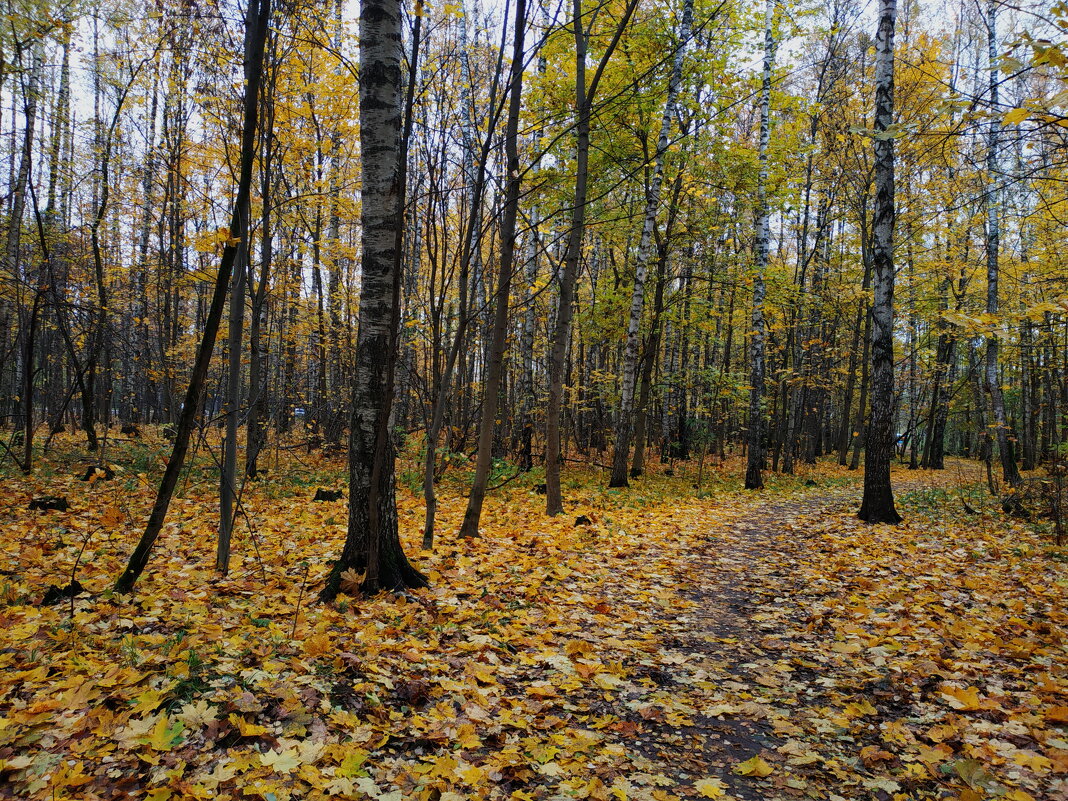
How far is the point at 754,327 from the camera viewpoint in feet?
47.7

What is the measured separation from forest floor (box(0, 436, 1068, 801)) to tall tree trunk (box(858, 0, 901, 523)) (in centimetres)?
196

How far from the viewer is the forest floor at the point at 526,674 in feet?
8.14

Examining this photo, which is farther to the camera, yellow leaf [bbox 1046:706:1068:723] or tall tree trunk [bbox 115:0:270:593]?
tall tree trunk [bbox 115:0:270:593]

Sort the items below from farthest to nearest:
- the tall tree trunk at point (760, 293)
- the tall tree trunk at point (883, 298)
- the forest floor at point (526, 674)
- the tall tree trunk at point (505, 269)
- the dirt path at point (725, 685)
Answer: the tall tree trunk at point (760, 293)
the tall tree trunk at point (883, 298)
the tall tree trunk at point (505, 269)
the dirt path at point (725, 685)
the forest floor at point (526, 674)

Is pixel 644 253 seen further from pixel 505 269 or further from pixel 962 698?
pixel 962 698

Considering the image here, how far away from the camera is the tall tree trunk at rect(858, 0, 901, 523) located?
8.55 metres

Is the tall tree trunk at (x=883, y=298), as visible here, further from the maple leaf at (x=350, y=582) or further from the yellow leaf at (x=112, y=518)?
the yellow leaf at (x=112, y=518)

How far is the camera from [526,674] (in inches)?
144

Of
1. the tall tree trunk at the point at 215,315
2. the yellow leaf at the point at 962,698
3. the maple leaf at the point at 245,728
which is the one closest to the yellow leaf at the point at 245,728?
the maple leaf at the point at 245,728

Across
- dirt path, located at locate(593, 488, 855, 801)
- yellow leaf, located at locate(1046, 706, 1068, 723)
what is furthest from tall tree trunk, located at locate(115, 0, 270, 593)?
yellow leaf, located at locate(1046, 706, 1068, 723)

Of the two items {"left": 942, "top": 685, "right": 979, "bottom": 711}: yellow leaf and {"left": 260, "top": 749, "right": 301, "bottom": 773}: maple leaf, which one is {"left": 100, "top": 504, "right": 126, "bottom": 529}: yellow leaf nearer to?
{"left": 260, "top": 749, "right": 301, "bottom": 773}: maple leaf

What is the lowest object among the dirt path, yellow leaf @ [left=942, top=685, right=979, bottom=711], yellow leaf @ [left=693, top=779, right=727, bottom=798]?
the dirt path

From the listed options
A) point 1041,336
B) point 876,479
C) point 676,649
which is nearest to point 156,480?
point 676,649

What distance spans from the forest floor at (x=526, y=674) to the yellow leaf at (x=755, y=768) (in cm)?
1
